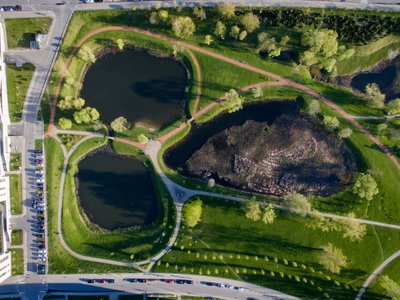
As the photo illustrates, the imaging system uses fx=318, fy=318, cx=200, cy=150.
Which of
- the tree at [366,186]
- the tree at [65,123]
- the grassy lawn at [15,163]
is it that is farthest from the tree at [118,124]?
the tree at [366,186]

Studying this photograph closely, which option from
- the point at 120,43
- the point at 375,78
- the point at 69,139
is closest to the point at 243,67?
the point at 120,43

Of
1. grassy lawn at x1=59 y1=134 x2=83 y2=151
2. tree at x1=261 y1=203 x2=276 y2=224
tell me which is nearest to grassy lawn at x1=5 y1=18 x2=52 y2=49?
grassy lawn at x1=59 y1=134 x2=83 y2=151

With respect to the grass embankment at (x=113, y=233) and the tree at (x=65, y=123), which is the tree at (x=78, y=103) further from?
the grass embankment at (x=113, y=233)

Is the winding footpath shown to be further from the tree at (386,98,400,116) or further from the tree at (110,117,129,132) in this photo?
the tree at (386,98,400,116)

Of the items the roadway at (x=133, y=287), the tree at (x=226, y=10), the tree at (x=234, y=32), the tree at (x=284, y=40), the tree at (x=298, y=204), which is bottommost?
the roadway at (x=133, y=287)

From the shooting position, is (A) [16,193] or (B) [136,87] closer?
(A) [16,193]

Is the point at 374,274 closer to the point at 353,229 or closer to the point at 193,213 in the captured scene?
the point at 353,229
